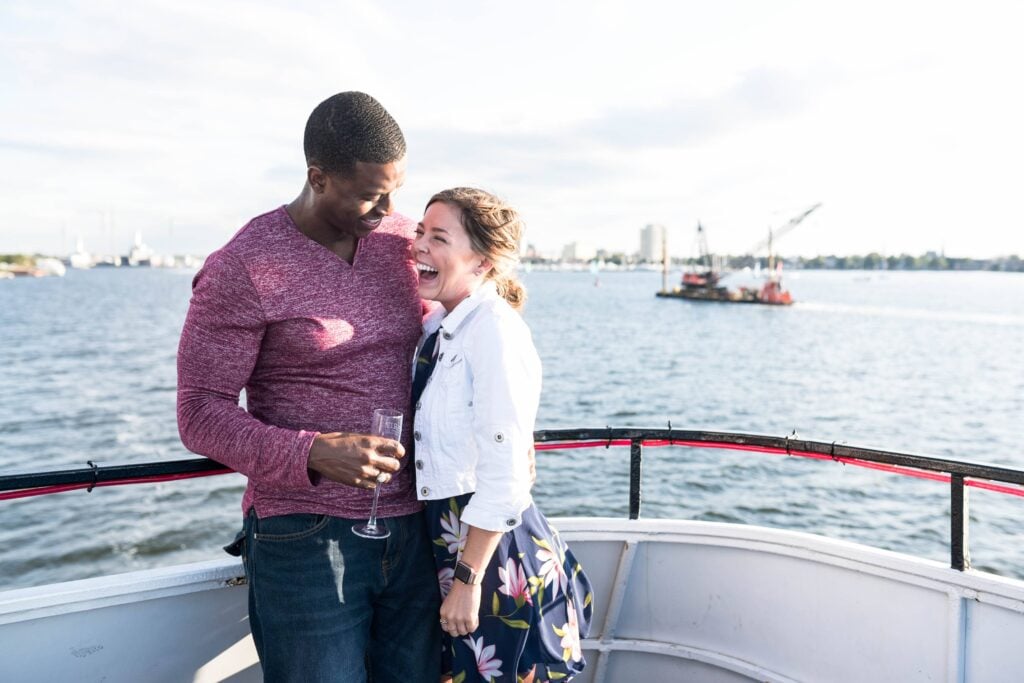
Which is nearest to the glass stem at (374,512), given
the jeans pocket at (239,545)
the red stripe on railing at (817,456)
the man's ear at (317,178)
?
the jeans pocket at (239,545)

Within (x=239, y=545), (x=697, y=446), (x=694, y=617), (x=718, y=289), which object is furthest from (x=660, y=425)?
(x=718, y=289)

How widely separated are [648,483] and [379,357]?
44.0 feet

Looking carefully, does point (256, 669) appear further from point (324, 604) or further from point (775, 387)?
point (775, 387)

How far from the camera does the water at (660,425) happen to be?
12195 millimetres

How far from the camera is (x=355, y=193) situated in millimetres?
1881

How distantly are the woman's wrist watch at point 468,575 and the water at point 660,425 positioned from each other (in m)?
1.04

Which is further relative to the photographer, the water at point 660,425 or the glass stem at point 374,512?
the water at point 660,425

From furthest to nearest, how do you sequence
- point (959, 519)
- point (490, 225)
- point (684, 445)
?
1. point (684, 445)
2. point (959, 519)
3. point (490, 225)

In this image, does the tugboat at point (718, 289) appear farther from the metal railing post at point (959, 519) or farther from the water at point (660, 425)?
Answer: the metal railing post at point (959, 519)

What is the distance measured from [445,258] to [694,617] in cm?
178

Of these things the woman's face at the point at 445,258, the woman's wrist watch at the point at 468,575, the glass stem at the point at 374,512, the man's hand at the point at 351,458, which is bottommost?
the woman's wrist watch at the point at 468,575

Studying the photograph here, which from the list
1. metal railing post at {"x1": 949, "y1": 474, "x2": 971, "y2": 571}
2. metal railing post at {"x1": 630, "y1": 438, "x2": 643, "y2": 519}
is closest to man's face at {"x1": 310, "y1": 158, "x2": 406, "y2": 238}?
metal railing post at {"x1": 630, "y1": 438, "x2": 643, "y2": 519}

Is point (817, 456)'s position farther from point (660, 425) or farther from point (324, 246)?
point (660, 425)

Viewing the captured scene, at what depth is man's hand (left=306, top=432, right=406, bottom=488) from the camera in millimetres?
1735
